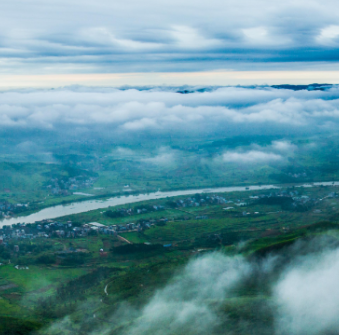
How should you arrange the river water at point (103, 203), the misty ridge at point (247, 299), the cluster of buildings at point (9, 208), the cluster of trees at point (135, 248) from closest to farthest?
the misty ridge at point (247, 299) → the cluster of trees at point (135, 248) → the river water at point (103, 203) → the cluster of buildings at point (9, 208)

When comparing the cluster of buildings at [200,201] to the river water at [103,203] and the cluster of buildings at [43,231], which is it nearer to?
the river water at [103,203]

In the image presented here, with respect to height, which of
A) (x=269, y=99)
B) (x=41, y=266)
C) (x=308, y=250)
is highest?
(x=269, y=99)

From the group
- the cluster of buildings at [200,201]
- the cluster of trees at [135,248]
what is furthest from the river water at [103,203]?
the cluster of trees at [135,248]

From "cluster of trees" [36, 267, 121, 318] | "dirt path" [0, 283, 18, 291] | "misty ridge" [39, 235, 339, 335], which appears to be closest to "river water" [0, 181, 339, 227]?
"dirt path" [0, 283, 18, 291]

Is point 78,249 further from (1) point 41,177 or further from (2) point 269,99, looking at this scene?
(2) point 269,99

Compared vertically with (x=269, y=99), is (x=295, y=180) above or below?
below

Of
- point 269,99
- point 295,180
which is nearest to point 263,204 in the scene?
point 295,180
